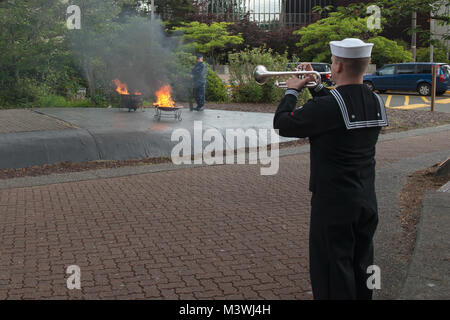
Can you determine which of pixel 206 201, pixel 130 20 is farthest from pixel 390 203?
pixel 130 20

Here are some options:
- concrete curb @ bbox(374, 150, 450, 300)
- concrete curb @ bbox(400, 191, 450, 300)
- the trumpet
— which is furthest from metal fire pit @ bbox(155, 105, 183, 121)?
the trumpet

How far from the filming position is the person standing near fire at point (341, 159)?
303cm

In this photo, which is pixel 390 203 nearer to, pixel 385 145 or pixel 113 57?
pixel 385 145

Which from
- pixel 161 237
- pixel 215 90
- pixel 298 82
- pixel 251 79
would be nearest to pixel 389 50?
pixel 215 90

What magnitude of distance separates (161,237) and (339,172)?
2829mm

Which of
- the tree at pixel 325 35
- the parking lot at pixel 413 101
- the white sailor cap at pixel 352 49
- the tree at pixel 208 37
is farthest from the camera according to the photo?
the tree at pixel 208 37

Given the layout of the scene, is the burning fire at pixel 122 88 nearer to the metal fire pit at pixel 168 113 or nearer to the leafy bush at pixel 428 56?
the metal fire pit at pixel 168 113

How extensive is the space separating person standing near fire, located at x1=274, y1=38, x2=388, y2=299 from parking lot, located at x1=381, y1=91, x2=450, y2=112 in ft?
60.6

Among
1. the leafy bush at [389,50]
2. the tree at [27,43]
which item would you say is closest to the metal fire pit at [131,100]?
the tree at [27,43]

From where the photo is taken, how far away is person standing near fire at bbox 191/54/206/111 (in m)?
15.8

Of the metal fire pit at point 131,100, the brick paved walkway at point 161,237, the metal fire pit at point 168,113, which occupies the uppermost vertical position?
the metal fire pit at point 131,100

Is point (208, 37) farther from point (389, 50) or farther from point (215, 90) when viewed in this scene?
point (215, 90)

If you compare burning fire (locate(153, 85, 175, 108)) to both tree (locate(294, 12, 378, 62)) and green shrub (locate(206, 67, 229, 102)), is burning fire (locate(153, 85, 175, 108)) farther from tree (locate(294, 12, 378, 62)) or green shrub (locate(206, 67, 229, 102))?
tree (locate(294, 12, 378, 62))

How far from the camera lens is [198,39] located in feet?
131
